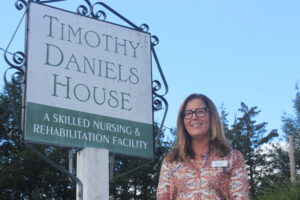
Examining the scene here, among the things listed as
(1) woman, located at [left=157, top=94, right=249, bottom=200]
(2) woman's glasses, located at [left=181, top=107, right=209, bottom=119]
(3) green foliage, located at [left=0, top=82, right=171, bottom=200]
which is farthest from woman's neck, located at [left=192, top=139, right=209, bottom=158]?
(3) green foliage, located at [left=0, top=82, right=171, bottom=200]

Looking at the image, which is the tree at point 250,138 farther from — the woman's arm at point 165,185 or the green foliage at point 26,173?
the woman's arm at point 165,185

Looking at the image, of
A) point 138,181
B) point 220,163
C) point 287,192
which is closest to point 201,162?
point 220,163

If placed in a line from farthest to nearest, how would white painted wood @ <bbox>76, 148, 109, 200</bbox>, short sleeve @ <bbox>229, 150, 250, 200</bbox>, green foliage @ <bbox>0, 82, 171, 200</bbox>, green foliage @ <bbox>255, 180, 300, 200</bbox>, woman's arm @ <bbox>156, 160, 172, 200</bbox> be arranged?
green foliage @ <bbox>0, 82, 171, 200</bbox>, green foliage @ <bbox>255, 180, 300, 200</bbox>, white painted wood @ <bbox>76, 148, 109, 200</bbox>, woman's arm @ <bbox>156, 160, 172, 200</bbox>, short sleeve @ <bbox>229, 150, 250, 200</bbox>

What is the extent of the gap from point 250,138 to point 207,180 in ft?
92.4

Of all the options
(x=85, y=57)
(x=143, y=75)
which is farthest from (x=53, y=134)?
(x=143, y=75)

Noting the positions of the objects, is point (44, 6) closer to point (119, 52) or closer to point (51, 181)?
point (119, 52)

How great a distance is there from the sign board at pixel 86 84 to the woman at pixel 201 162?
3.08m

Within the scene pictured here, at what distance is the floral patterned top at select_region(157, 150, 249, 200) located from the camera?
2.52 m

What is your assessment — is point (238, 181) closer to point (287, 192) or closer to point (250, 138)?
point (287, 192)

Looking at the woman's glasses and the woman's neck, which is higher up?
the woman's glasses

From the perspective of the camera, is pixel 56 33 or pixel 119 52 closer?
pixel 56 33

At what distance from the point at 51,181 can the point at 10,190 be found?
183 cm

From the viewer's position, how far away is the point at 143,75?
6.57 metres

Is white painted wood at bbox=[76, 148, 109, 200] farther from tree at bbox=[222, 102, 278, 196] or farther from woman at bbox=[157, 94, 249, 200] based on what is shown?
tree at bbox=[222, 102, 278, 196]
